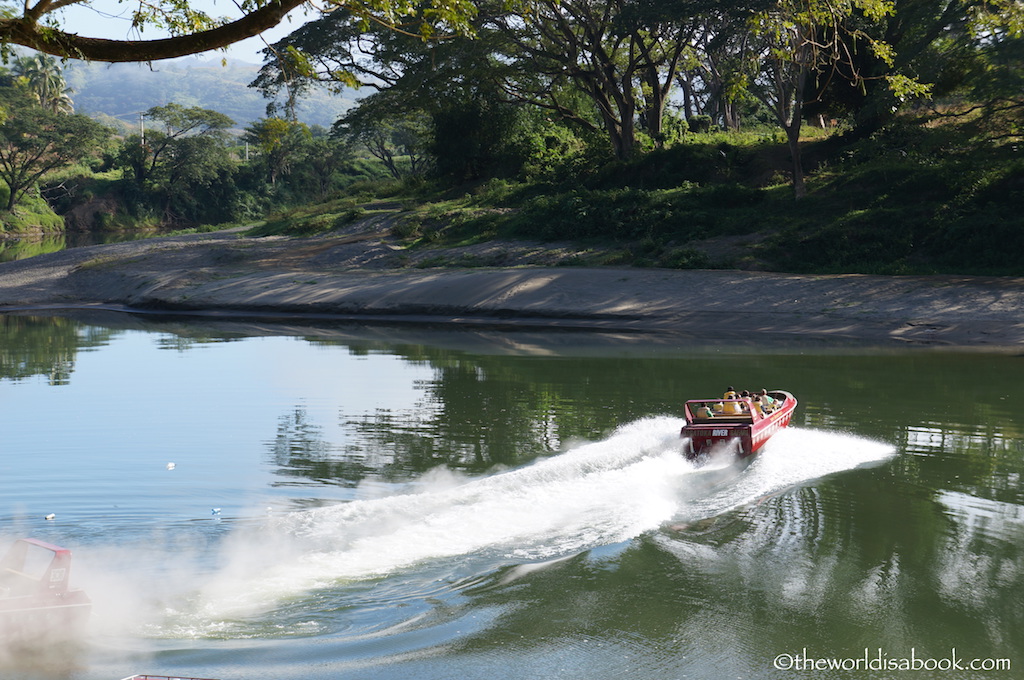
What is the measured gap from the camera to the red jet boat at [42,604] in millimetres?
6742

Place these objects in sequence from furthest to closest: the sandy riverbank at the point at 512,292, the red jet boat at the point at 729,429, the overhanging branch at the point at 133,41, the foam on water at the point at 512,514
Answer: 1. the sandy riverbank at the point at 512,292
2. the red jet boat at the point at 729,429
3. the foam on water at the point at 512,514
4. the overhanging branch at the point at 133,41

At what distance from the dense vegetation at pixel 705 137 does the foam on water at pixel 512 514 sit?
5340 millimetres

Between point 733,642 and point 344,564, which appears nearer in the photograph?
point 733,642

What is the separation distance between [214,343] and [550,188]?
1933 centimetres

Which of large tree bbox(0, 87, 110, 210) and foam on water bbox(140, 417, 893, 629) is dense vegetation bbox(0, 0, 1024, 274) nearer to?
foam on water bbox(140, 417, 893, 629)

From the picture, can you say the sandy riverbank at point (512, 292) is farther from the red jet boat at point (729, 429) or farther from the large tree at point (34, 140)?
the large tree at point (34, 140)

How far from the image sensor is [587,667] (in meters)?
6.77

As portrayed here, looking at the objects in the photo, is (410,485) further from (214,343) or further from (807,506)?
(214,343)

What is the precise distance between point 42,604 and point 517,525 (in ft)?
14.5

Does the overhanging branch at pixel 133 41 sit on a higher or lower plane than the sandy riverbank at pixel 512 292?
higher

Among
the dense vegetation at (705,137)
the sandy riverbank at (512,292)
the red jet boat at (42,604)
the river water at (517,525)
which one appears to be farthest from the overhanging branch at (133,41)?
the sandy riverbank at (512,292)

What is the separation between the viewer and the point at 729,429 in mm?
12461

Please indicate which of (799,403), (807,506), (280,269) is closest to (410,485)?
(807,506)

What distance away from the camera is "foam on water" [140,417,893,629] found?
8.25m
